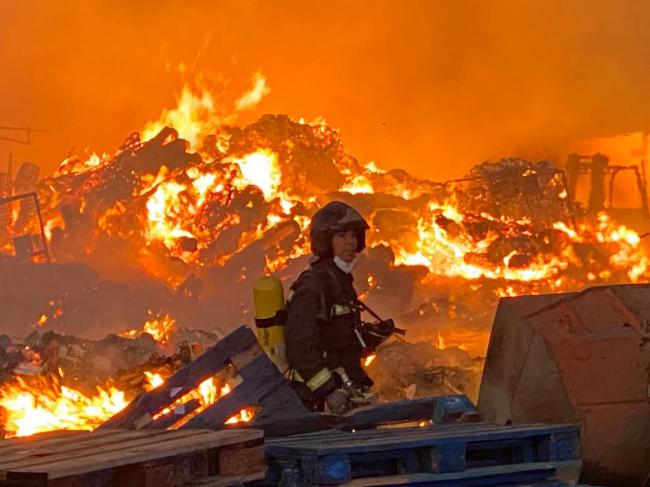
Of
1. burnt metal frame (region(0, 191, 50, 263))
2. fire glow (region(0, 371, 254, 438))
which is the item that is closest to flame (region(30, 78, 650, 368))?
burnt metal frame (region(0, 191, 50, 263))

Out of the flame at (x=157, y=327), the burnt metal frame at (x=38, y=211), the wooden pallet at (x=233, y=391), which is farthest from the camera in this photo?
the burnt metal frame at (x=38, y=211)

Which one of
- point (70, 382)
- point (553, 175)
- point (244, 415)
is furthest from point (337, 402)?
point (553, 175)

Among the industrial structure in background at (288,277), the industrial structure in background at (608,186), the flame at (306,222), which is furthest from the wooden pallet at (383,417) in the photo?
the industrial structure in background at (608,186)

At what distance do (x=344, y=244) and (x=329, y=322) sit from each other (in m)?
0.61

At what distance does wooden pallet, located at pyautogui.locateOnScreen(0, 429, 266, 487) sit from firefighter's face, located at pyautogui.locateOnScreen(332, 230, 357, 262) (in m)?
2.27

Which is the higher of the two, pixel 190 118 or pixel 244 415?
pixel 190 118

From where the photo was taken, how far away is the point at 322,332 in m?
6.50

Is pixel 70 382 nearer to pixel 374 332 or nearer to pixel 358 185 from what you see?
pixel 374 332

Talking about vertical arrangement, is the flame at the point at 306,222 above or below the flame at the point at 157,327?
above

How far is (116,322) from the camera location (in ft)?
79.5

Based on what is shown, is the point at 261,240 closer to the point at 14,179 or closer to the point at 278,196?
the point at 278,196

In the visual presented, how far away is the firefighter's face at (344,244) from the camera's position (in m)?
6.77

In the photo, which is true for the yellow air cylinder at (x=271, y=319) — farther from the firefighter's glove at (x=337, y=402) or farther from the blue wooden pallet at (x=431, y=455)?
the blue wooden pallet at (x=431, y=455)

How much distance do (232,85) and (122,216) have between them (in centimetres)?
654
